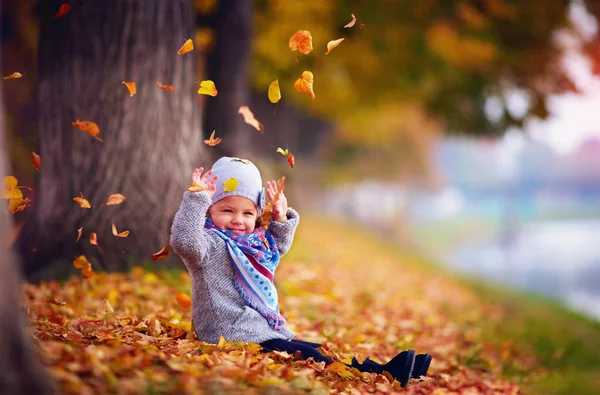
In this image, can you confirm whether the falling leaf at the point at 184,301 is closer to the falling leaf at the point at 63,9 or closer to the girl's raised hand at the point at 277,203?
the girl's raised hand at the point at 277,203

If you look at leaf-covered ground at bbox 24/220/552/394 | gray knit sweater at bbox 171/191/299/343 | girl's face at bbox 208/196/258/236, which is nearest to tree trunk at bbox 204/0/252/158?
leaf-covered ground at bbox 24/220/552/394

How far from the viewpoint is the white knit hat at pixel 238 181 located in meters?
3.64

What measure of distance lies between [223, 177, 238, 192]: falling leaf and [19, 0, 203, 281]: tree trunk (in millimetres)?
2269

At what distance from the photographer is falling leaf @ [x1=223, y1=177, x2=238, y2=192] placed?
3588mm

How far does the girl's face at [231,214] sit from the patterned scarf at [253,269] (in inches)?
A: 1.3

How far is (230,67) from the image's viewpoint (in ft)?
25.8

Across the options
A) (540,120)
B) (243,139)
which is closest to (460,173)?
(540,120)

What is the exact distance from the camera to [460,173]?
9850cm

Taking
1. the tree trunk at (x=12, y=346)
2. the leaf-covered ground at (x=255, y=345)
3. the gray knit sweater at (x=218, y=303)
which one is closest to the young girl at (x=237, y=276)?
the gray knit sweater at (x=218, y=303)

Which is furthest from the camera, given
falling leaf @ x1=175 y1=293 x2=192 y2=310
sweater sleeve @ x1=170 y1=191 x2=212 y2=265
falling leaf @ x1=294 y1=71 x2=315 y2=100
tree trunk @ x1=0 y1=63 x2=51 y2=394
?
falling leaf @ x1=175 y1=293 x2=192 y2=310

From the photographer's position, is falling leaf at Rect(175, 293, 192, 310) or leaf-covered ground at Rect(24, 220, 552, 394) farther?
falling leaf at Rect(175, 293, 192, 310)

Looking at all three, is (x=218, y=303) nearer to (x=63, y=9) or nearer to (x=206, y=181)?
(x=206, y=181)

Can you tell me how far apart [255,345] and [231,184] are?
88 cm

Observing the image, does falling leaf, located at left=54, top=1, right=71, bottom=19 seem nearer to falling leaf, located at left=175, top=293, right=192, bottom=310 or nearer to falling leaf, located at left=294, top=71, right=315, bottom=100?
falling leaf, located at left=294, top=71, right=315, bottom=100
